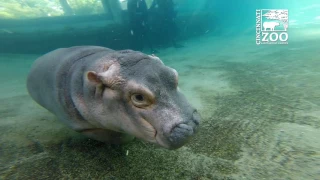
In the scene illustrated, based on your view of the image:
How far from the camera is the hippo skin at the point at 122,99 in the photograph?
1936 millimetres

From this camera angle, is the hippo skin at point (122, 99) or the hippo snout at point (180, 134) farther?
the hippo skin at point (122, 99)

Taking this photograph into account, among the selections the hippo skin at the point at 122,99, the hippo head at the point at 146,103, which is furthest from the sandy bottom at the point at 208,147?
the hippo head at the point at 146,103

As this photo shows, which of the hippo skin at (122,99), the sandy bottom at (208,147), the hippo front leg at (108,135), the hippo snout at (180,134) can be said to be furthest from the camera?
the hippo front leg at (108,135)

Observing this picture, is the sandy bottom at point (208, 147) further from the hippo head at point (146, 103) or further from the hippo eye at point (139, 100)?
the hippo eye at point (139, 100)

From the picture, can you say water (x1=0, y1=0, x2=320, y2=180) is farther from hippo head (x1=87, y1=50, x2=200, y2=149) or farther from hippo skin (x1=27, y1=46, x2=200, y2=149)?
hippo head (x1=87, y1=50, x2=200, y2=149)

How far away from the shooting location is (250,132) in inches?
123

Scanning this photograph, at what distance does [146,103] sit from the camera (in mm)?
2008

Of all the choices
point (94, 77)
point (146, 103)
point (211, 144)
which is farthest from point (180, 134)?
point (211, 144)

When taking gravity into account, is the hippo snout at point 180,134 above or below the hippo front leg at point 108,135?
above

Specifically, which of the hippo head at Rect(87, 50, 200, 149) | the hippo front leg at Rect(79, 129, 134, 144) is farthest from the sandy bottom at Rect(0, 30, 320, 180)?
the hippo head at Rect(87, 50, 200, 149)

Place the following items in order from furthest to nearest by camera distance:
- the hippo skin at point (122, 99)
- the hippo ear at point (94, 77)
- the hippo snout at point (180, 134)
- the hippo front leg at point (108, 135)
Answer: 1. the hippo front leg at point (108, 135)
2. the hippo ear at point (94, 77)
3. the hippo skin at point (122, 99)
4. the hippo snout at point (180, 134)

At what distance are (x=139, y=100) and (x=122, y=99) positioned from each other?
21cm

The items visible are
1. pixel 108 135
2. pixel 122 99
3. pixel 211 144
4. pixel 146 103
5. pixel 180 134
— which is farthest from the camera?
pixel 211 144

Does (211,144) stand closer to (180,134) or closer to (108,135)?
(180,134)
